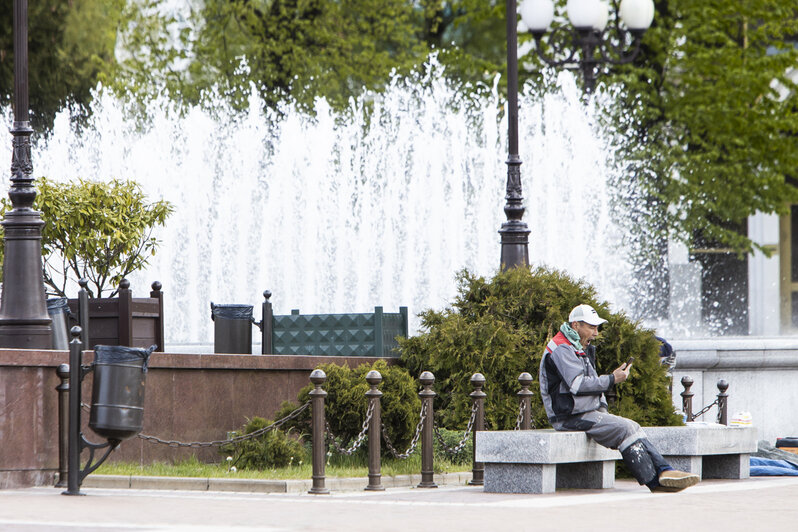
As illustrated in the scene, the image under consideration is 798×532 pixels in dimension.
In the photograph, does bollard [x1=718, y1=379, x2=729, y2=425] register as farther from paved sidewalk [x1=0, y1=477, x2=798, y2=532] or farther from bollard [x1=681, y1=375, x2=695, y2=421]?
paved sidewalk [x1=0, y1=477, x2=798, y2=532]

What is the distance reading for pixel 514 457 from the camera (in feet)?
35.1

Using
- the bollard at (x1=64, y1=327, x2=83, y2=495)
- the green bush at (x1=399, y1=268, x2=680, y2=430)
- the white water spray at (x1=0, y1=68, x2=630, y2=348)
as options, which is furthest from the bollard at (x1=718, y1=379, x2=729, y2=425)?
the white water spray at (x1=0, y1=68, x2=630, y2=348)

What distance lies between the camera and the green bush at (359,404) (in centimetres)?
1238

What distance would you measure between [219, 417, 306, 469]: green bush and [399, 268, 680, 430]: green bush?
1623 mm

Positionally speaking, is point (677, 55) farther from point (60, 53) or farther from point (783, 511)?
point (783, 511)

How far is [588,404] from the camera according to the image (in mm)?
10945

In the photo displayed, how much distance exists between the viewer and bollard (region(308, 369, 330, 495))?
34.9ft

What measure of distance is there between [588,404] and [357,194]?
17509mm

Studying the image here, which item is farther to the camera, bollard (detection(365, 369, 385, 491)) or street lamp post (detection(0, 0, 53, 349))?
street lamp post (detection(0, 0, 53, 349))

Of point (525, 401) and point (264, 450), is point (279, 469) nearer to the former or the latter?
point (264, 450)

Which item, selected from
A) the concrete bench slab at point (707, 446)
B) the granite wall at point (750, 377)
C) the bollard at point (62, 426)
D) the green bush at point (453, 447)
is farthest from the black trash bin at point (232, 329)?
the concrete bench slab at point (707, 446)

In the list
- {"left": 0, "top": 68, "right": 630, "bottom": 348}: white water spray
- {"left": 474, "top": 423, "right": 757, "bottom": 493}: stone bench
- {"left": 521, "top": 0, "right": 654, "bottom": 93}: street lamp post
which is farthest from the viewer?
{"left": 0, "top": 68, "right": 630, "bottom": 348}: white water spray

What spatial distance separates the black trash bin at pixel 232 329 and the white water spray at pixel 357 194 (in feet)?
26.0

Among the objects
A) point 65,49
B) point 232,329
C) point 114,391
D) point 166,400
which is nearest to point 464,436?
point 166,400
